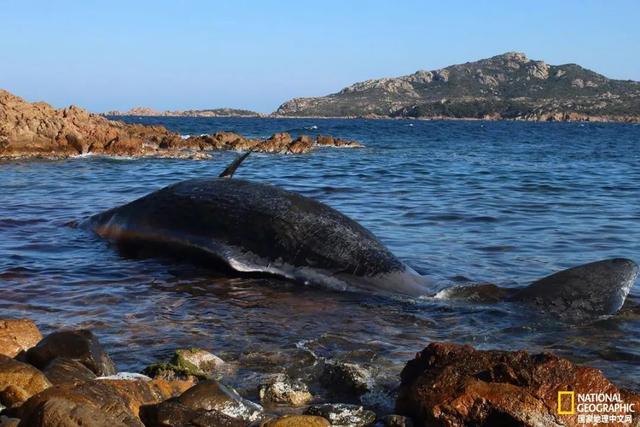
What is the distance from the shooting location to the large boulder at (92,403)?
3.53 meters

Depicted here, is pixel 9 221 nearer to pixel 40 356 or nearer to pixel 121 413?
pixel 40 356

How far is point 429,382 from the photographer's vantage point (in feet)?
13.9

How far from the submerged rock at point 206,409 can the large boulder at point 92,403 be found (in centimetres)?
15

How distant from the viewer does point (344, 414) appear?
434 centimetres

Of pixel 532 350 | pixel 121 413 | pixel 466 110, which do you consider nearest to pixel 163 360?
pixel 121 413

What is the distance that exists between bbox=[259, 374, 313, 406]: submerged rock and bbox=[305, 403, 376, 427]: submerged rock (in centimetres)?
25

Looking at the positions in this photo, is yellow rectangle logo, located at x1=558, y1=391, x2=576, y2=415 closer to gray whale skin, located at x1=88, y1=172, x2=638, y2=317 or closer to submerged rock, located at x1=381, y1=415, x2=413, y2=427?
submerged rock, located at x1=381, y1=415, x2=413, y2=427

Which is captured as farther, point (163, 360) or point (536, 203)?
point (536, 203)

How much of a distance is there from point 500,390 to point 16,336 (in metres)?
3.22

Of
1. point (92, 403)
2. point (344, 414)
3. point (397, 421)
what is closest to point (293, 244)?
point (344, 414)

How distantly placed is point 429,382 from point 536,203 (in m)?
12.6

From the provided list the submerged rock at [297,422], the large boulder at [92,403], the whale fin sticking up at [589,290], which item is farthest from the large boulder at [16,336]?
the whale fin sticking up at [589,290]

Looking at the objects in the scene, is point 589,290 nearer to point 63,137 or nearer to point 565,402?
point 565,402

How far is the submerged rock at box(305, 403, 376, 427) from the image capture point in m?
4.30
